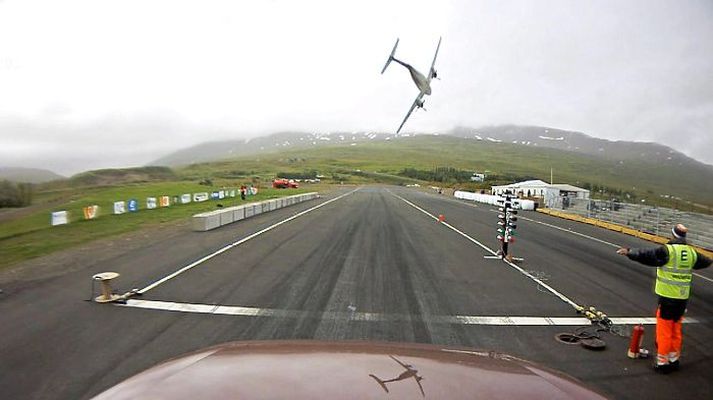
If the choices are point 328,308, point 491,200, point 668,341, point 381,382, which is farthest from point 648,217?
point 381,382

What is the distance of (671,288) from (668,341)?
73 centimetres

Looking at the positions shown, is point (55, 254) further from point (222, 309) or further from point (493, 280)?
point (493, 280)

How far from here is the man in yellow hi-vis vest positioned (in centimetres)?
580

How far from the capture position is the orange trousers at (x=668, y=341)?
5.76m

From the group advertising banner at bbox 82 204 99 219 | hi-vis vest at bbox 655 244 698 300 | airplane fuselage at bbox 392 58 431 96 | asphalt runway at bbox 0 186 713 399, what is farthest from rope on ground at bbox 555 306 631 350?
advertising banner at bbox 82 204 99 219

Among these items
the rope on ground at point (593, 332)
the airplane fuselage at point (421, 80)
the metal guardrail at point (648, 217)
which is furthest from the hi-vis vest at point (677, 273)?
the airplane fuselage at point (421, 80)

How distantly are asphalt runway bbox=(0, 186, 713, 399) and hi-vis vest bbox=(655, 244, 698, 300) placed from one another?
99cm

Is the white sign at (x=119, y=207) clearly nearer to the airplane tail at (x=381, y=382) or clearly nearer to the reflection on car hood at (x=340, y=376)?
the reflection on car hood at (x=340, y=376)

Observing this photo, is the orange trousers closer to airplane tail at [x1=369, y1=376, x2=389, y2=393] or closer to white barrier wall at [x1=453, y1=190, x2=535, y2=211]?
airplane tail at [x1=369, y1=376, x2=389, y2=393]

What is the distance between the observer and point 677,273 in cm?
609

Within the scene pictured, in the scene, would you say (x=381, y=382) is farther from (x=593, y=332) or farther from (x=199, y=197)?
(x=199, y=197)

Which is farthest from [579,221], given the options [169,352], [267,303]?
[169,352]

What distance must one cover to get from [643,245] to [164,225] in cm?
2244

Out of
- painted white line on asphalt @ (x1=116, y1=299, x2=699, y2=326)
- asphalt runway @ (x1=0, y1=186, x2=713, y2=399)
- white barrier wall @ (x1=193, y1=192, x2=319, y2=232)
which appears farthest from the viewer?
white barrier wall @ (x1=193, y1=192, x2=319, y2=232)
